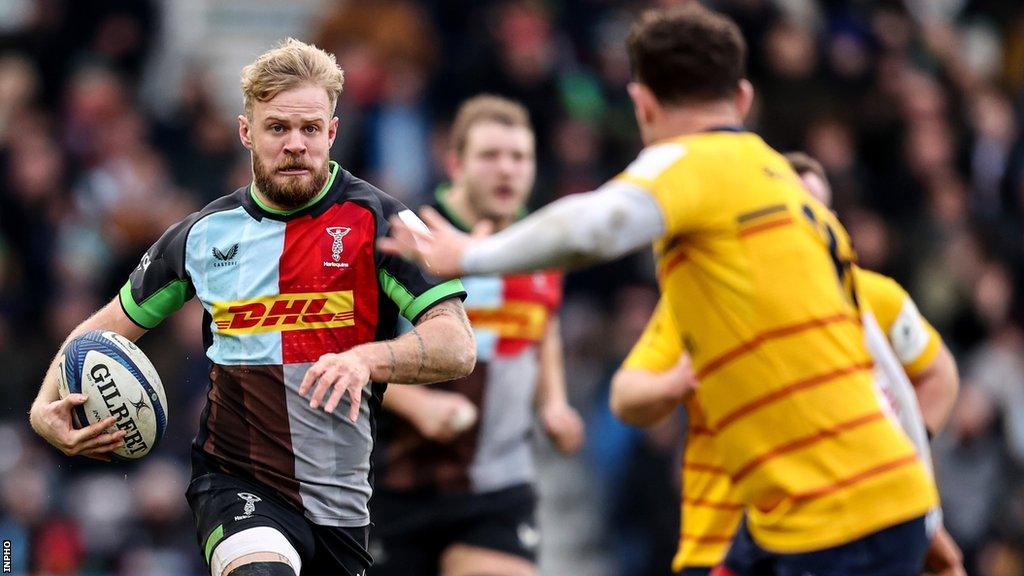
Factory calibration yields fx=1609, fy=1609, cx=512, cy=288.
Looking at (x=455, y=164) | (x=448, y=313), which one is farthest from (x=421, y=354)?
(x=455, y=164)

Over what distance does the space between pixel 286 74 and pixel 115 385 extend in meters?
1.26

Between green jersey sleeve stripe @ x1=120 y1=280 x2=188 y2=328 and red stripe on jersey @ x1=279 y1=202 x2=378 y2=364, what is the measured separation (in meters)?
0.47

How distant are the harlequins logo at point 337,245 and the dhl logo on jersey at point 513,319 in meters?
2.46

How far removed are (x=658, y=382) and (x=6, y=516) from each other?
6885 millimetres

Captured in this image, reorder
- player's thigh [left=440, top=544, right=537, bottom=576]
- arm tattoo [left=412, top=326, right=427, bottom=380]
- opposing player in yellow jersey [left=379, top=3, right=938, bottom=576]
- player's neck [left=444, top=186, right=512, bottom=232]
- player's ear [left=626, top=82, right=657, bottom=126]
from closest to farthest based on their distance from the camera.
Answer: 1. opposing player in yellow jersey [left=379, top=3, right=938, bottom=576]
2. player's ear [left=626, top=82, right=657, bottom=126]
3. arm tattoo [left=412, top=326, right=427, bottom=380]
4. player's thigh [left=440, top=544, right=537, bottom=576]
5. player's neck [left=444, top=186, right=512, bottom=232]

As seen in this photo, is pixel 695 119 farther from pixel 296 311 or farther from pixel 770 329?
pixel 296 311

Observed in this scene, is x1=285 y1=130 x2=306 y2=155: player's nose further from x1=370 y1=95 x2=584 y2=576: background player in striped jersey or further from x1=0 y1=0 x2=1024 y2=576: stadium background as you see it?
x1=0 y1=0 x2=1024 y2=576: stadium background

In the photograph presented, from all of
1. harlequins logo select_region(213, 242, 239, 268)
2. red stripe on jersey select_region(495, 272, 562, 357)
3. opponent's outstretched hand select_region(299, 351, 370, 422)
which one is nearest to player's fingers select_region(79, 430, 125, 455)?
harlequins logo select_region(213, 242, 239, 268)

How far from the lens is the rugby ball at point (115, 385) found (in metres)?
5.68

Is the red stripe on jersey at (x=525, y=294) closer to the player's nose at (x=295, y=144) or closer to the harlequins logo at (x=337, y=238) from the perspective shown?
the harlequins logo at (x=337, y=238)

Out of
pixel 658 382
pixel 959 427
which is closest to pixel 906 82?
pixel 959 427

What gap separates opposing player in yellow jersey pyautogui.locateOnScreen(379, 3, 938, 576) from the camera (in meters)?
4.76

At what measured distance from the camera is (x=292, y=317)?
18.7ft

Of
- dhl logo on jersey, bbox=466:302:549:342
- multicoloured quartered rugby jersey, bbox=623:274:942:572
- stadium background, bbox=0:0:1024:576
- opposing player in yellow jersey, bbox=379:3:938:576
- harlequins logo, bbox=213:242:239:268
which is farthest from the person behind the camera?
stadium background, bbox=0:0:1024:576
